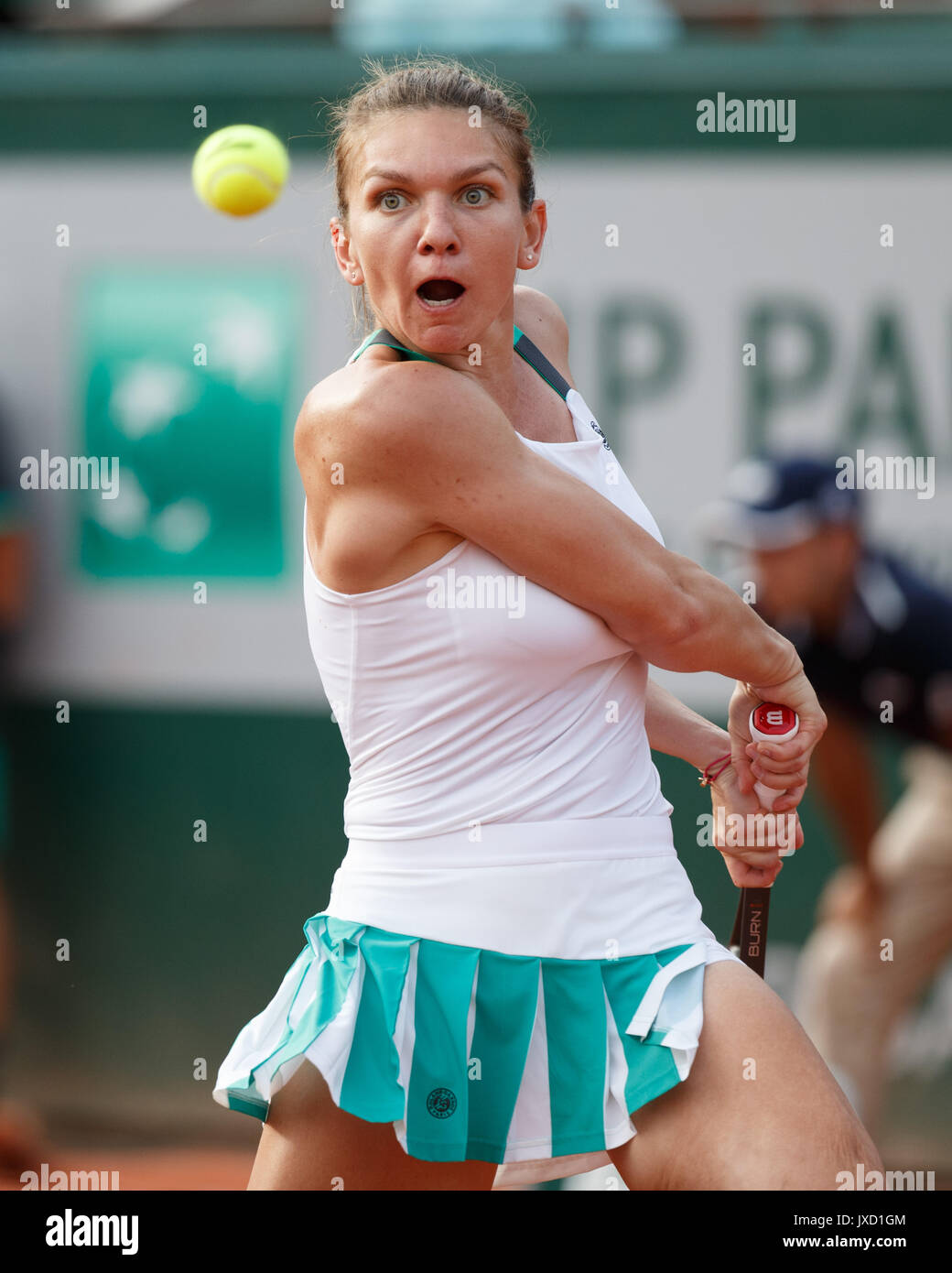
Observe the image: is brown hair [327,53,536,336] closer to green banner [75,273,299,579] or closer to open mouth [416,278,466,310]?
open mouth [416,278,466,310]

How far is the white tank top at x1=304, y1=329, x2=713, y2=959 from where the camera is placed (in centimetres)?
175

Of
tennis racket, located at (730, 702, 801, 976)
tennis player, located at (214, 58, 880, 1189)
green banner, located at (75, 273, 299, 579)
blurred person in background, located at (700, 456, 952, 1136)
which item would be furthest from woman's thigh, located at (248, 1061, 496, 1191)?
green banner, located at (75, 273, 299, 579)

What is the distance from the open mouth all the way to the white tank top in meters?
0.06

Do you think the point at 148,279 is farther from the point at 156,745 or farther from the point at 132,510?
the point at 156,745

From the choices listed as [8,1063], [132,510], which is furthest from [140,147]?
[8,1063]

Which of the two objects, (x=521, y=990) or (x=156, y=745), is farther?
(x=156, y=745)

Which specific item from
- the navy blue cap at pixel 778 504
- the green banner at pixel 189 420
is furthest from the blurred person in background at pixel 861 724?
the green banner at pixel 189 420

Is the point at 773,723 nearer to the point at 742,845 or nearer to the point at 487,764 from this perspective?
the point at 742,845

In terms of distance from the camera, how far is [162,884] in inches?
177

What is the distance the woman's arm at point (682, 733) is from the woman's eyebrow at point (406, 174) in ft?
2.18

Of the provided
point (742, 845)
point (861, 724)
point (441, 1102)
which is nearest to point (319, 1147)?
point (441, 1102)

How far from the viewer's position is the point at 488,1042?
178cm

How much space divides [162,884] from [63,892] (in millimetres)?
287
